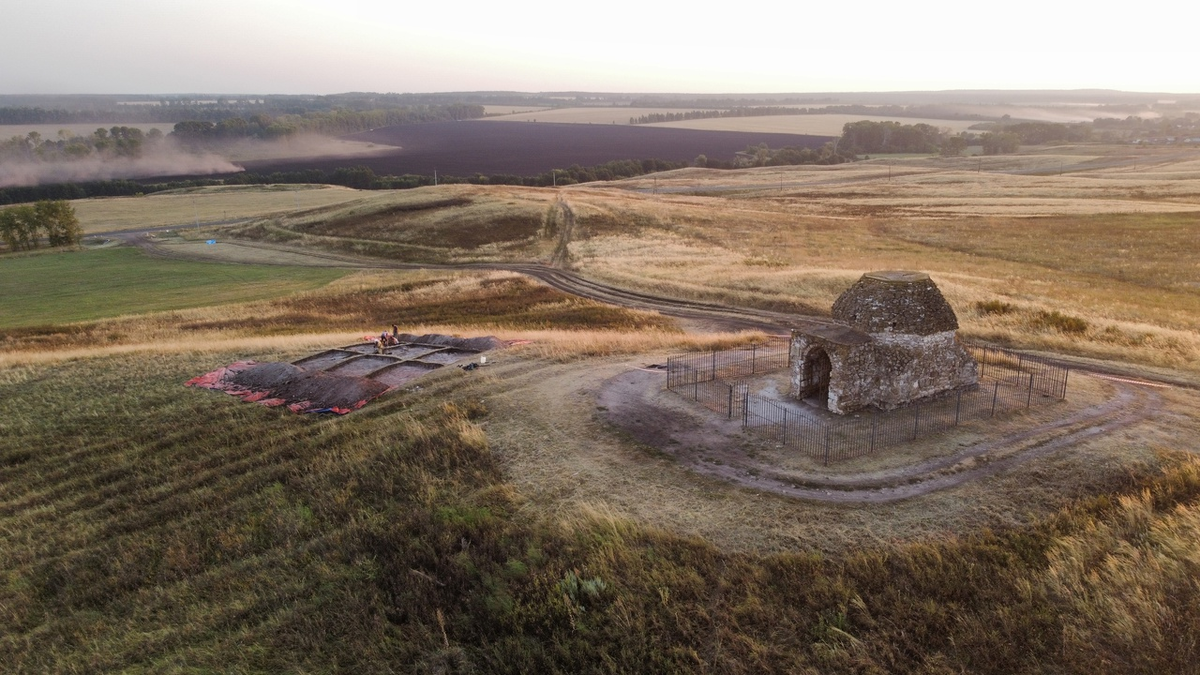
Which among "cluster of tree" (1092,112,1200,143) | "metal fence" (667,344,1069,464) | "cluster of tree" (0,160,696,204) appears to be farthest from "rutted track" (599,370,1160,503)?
"cluster of tree" (1092,112,1200,143)

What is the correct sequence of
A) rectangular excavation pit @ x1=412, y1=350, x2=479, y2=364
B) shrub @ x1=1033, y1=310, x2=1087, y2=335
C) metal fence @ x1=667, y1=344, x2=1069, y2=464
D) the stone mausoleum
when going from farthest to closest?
shrub @ x1=1033, y1=310, x2=1087, y2=335
rectangular excavation pit @ x1=412, y1=350, x2=479, y2=364
the stone mausoleum
metal fence @ x1=667, y1=344, x2=1069, y2=464

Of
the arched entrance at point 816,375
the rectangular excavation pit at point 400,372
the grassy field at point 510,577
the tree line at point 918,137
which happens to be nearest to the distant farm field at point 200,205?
the rectangular excavation pit at point 400,372

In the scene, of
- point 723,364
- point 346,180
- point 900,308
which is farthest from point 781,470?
point 346,180

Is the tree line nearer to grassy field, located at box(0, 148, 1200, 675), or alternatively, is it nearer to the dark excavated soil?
grassy field, located at box(0, 148, 1200, 675)

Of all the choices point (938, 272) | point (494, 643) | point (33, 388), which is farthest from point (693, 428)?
point (938, 272)

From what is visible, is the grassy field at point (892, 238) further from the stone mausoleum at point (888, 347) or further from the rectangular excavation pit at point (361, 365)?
the rectangular excavation pit at point (361, 365)
